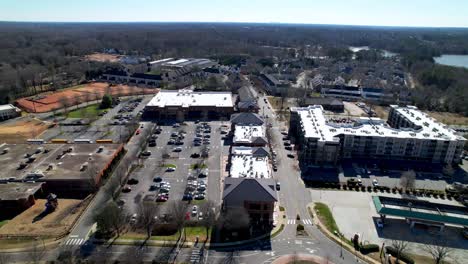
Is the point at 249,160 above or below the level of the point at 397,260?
above

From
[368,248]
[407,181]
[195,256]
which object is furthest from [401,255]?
[195,256]

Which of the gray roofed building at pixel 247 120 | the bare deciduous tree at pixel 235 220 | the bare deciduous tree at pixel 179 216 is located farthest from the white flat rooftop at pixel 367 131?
the bare deciduous tree at pixel 179 216

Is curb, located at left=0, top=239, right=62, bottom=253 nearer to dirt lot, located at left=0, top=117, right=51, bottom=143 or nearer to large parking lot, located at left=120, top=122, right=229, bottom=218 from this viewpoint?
large parking lot, located at left=120, top=122, right=229, bottom=218

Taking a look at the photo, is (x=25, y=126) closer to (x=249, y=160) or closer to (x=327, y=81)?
(x=249, y=160)

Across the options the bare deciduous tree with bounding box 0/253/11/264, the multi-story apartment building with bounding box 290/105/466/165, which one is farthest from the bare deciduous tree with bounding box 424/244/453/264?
the bare deciduous tree with bounding box 0/253/11/264

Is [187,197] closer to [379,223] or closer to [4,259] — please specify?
[4,259]

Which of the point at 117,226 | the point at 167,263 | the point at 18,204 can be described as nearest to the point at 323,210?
the point at 167,263

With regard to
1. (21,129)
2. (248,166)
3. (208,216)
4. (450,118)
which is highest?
(248,166)
